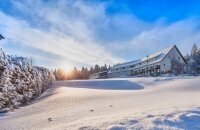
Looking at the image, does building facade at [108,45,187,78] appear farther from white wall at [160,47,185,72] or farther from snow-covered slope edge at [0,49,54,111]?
snow-covered slope edge at [0,49,54,111]

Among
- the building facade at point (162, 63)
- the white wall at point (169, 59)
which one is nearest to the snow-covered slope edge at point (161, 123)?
the building facade at point (162, 63)

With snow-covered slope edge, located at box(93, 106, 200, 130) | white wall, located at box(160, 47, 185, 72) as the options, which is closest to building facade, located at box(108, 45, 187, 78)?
white wall, located at box(160, 47, 185, 72)

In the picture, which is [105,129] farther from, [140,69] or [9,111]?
[140,69]

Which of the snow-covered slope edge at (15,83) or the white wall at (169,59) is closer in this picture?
the snow-covered slope edge at (15,83)

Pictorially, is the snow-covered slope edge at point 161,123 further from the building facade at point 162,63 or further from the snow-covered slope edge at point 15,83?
the building facade at point 162,63

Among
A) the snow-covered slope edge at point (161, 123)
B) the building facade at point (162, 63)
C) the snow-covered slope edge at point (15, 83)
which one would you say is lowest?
the snow-covered slope edge at point (161, 123)

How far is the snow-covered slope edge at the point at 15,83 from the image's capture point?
1146cm

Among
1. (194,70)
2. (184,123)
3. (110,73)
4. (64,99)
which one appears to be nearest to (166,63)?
(194,70)

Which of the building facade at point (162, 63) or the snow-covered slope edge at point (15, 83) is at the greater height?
the building facade at point (162, 63)

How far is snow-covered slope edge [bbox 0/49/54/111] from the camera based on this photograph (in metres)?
11.5

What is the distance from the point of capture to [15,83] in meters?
13.0

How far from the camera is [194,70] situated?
53.7 m

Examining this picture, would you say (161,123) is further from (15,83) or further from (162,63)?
(162,63)

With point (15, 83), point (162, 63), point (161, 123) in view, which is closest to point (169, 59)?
point (162, 63)
